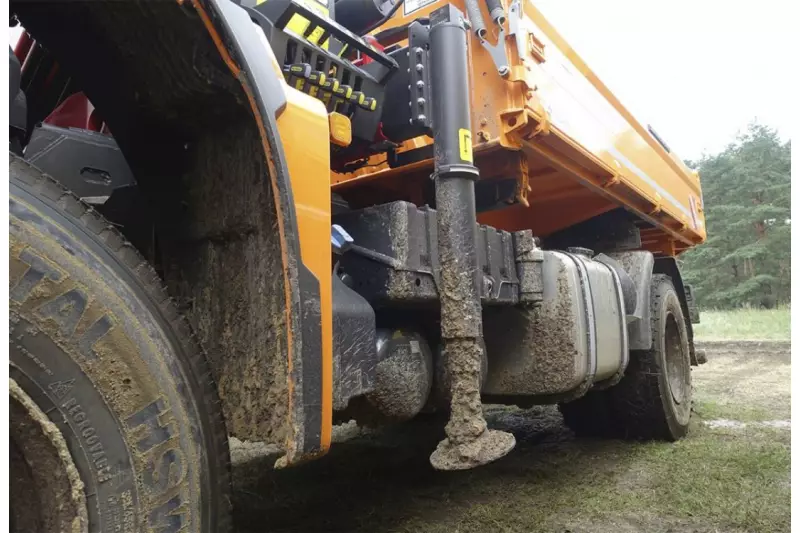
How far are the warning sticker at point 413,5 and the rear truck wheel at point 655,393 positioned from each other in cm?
230

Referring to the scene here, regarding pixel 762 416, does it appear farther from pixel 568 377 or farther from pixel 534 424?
pixel 568 377

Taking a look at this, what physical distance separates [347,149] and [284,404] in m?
1.23

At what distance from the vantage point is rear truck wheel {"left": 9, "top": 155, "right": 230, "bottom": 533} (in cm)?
97

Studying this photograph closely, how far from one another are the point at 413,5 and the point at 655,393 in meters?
2.59

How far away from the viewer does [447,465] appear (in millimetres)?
1952

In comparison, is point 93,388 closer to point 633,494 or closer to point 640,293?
point 633,494

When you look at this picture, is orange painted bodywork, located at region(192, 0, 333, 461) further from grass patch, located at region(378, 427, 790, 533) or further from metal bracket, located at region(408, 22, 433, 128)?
grass patch, located at region(378, 427, 790, 533)

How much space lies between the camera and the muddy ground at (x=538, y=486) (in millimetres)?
2400

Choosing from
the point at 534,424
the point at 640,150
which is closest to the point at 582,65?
the point at 640,150

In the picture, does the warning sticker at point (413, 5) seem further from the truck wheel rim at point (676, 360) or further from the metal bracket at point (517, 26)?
the truck wheel rim at point (676, 360)

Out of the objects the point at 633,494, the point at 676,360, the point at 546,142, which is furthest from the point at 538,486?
the point at 676,360

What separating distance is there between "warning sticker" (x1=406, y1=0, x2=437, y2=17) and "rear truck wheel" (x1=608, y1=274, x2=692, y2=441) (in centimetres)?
230

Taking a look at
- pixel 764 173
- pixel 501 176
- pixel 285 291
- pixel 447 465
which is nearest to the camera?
pixel 285 291

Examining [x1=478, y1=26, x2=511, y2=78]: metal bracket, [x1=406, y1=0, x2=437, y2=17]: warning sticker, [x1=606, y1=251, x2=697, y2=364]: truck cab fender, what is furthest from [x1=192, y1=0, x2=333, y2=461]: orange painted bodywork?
[x1=606, y1=251, x2=697, y2=364]: truck cab fender
